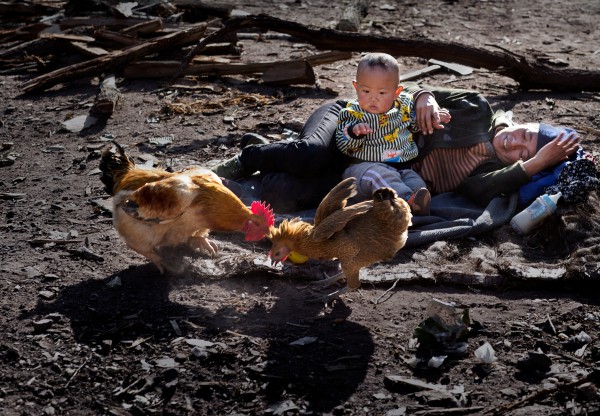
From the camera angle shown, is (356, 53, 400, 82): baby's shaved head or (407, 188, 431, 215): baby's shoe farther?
(407, 188, 431, 215): baby's shoe

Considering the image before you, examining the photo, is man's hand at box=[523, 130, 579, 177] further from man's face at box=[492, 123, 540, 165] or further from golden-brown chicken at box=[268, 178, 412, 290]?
golden-brown chicken at box=[268, 178, 412, 290]

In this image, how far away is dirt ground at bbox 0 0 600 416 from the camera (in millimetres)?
3701

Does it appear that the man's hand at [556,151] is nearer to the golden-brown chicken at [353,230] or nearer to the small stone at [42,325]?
the golden-brown chicken at [353,230]

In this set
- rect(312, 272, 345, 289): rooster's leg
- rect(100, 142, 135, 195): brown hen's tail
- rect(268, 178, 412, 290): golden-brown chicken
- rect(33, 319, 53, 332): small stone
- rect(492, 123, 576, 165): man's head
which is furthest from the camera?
rect(492, 123, 576, 165): man's head

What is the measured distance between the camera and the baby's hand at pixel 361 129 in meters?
5.38

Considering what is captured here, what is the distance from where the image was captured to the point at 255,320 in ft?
14.4

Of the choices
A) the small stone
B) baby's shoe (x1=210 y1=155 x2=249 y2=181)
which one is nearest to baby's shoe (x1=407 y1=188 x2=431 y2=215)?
baby's shoe (x1=210 y1=155 x2=249 y2=181)

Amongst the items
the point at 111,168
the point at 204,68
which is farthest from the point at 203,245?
the point at 204,68

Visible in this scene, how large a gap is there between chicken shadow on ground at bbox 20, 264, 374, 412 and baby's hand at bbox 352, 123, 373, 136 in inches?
51.9

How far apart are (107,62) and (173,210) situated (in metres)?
4.68

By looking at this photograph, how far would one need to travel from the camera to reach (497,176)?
18.4 feet

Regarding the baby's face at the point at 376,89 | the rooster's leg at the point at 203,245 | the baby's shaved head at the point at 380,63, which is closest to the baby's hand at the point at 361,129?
the baby's face at the point at 376,89

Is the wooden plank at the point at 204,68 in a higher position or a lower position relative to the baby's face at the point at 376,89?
lower

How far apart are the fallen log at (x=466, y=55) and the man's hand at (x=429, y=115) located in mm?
2523
